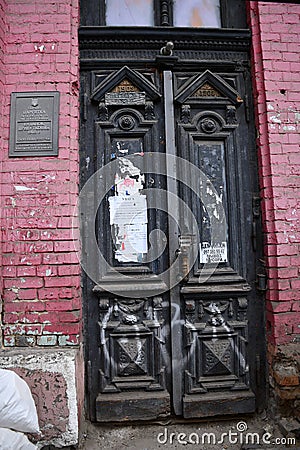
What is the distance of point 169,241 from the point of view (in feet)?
9.92

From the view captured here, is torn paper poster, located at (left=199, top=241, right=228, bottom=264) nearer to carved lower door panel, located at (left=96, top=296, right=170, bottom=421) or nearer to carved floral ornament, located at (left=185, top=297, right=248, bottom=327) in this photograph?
carved floral ornament, located at (left=185, top=297, right=248, bottom=327)

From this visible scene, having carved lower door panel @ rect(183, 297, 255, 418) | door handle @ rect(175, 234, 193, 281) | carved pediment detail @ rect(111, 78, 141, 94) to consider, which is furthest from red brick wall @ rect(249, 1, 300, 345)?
carved pediment detail @ rect(111, 78, 141, 94)

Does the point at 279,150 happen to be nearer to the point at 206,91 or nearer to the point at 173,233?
the point at 206,91

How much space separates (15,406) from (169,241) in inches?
62.0

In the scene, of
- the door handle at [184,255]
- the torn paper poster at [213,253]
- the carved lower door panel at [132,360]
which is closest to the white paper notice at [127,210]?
the door handle at [184,255]

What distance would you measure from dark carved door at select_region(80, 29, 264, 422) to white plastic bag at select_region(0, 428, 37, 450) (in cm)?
69

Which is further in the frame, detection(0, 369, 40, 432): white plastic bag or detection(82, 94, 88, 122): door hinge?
detection(82, 94, 88, 122): door hinge

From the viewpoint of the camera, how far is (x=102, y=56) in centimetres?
318

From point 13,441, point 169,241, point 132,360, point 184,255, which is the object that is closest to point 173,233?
point 169,241

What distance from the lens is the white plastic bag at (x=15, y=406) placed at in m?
2.14

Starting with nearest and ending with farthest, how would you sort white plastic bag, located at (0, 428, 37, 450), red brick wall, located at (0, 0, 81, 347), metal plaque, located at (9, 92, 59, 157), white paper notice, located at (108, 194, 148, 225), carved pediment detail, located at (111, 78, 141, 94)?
white plastic bag, located at (0, 428, 37, 450)
red brick wall, located at (0, 0, 81, 347)
metal plaque, located at (9, 92, 59, 157)
white paper notice, located at (108, 194, 148, 225)
carved pediment detail, located at (111, 78, 141, 94)

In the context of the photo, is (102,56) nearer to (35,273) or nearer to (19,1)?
(19,1)

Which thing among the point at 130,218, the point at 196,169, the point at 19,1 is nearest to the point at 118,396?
the point at 130,218

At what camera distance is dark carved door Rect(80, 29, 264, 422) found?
294 centimetres
